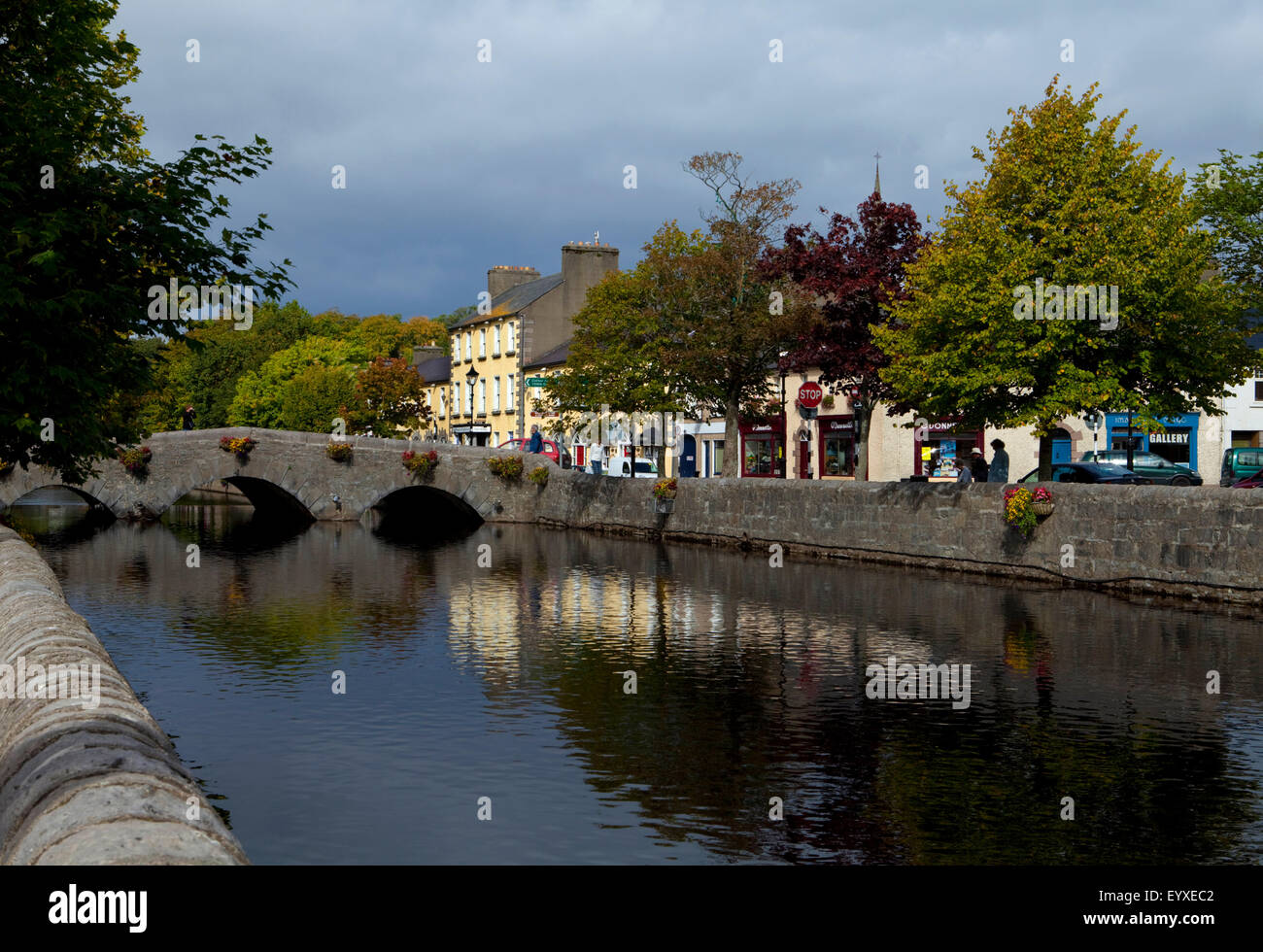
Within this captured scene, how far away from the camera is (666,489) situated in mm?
34531

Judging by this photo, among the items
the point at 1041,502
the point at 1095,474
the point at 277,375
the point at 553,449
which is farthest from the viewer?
the point at 277,375

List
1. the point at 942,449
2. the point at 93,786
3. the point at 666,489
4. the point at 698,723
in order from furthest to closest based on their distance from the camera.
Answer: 1. the point at 942,449
2. the point at 666,489
3. the point at 698,723
4. the point at 93,786

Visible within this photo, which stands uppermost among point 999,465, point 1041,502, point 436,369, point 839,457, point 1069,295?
point 436,369

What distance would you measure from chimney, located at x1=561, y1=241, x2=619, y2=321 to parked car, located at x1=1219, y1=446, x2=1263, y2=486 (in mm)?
35039

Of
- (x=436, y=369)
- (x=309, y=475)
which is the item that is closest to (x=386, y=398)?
(x=436, y=369)

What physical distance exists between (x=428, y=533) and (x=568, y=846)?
108 ft

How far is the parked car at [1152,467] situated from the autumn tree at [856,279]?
7731mm

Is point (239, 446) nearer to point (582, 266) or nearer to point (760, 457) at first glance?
point (760, 457)

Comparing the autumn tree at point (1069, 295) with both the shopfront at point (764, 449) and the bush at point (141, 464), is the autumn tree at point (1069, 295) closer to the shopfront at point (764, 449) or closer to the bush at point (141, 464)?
the bush at point (141, 464)

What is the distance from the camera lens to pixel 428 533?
3994 cm

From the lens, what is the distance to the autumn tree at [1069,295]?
78.0ft

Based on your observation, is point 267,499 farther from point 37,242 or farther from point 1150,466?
point 37,242

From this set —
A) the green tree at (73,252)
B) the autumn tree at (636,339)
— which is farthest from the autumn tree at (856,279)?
the green tree at (73,252)

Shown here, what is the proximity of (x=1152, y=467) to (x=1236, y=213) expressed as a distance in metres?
7.90
